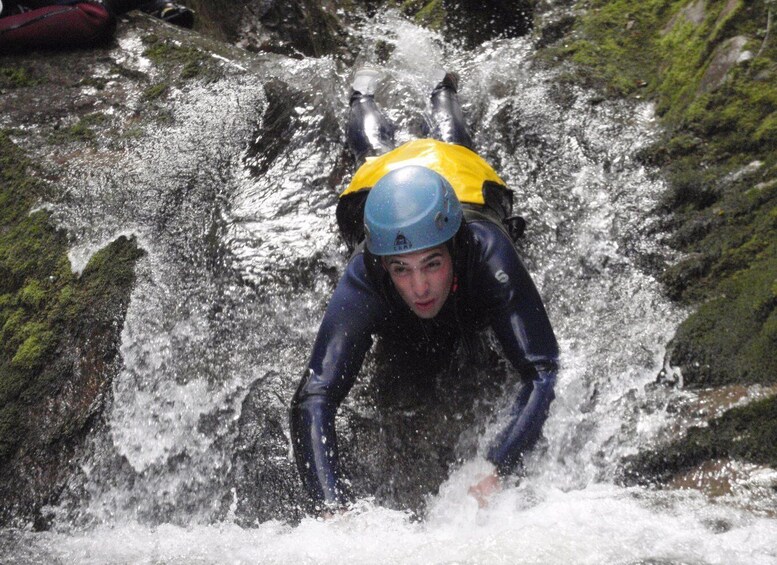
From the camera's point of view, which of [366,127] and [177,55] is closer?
[366,127]

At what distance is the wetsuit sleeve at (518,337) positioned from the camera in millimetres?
3611

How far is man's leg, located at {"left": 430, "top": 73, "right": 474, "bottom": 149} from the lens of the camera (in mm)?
5688

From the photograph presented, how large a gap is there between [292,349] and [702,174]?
2.90 metres

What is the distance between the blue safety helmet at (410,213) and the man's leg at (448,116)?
1964 millimetres

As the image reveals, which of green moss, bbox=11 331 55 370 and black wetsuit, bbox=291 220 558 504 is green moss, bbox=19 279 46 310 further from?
black wetsuit, bbox=291 220 558 504

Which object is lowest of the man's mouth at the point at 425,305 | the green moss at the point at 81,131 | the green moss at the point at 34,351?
the green moss at the point at 34,351

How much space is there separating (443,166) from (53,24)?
4.80 m

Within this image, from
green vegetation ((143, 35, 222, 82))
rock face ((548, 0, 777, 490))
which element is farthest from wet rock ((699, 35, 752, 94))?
green vegetation ((143, 35, 222, 82))

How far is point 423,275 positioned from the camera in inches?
146

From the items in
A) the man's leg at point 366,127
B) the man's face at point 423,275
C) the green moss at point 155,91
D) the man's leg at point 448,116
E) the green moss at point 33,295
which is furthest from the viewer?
the green moss at point 155,91

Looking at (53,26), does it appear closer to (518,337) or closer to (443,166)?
(443,166)

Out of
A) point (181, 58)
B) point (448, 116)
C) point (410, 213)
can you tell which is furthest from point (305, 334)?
point (181, 58)

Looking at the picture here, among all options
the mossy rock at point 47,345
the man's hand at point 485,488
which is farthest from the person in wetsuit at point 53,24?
the man's hand at point 485,488

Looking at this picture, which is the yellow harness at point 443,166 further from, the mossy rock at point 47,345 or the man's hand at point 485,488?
the mossy rock at point 47,345
